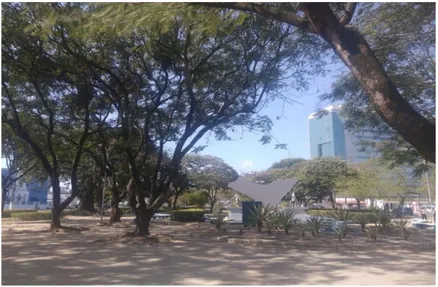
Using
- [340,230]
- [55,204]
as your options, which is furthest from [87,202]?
[340,230]

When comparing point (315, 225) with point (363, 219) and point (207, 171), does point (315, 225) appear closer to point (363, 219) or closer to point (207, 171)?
point (363, 219)

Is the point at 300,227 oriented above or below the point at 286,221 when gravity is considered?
below

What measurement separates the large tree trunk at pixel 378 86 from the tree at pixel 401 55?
4.29 m

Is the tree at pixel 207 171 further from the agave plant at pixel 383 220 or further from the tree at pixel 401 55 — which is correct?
the tree at pixel 401 55

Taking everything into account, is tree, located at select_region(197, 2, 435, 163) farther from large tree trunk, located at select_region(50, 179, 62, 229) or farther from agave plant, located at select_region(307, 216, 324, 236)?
large tree trunk, located at select_region(50, 179, 62, 229)

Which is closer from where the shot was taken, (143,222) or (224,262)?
(224,262)

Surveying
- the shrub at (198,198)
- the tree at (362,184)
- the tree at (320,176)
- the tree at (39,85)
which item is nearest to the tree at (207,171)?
the shrub at (198,198)

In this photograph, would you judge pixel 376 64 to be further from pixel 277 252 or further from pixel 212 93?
pixel 212 93

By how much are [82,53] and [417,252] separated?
1172cm

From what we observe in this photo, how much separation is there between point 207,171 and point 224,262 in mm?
28523

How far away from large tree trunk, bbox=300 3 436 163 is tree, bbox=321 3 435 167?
429 cm

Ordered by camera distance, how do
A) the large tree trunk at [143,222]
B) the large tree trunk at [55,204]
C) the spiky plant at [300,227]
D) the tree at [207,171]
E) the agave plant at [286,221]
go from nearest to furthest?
1. the spiky plant at [300,227]
2. the large tree trunk at [143,222]
3. the agave plant at [286,221]
4. the large tree trunk at [55,204]
5. the tree at [207,171]

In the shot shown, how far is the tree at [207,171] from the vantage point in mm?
35938

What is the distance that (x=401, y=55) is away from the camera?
1052 cm
